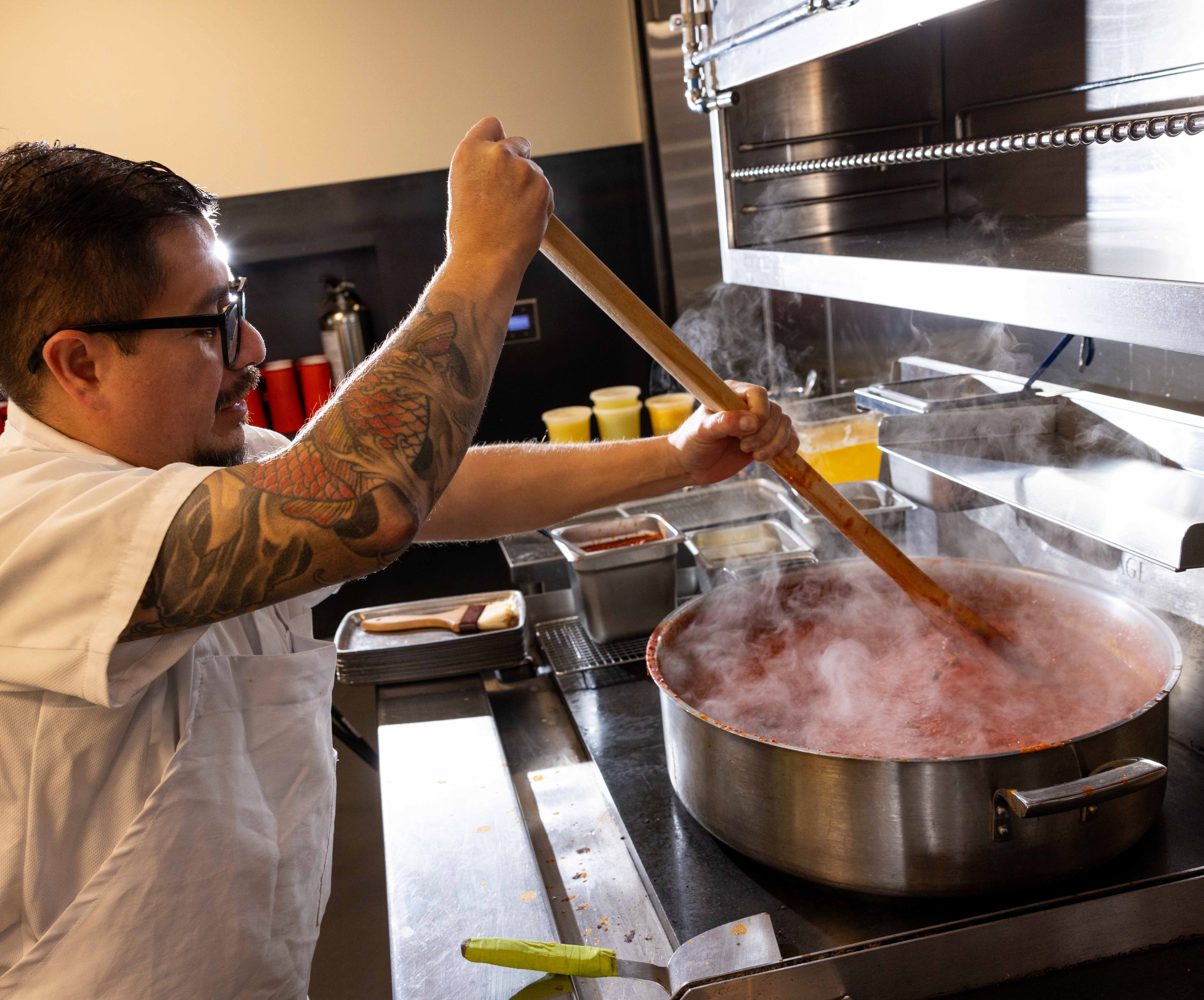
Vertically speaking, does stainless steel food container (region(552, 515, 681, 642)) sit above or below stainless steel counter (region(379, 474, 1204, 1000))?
above

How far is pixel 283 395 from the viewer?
3699 mm

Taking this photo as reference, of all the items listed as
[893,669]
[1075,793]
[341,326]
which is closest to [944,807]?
[1075,793]

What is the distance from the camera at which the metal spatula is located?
976 mm

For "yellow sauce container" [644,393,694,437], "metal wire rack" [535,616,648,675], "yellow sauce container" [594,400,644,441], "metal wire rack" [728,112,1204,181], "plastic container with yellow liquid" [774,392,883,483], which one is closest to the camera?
"metal wire rack" [728,112,1204,181]

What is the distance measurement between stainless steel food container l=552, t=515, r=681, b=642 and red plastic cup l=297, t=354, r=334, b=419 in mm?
2099

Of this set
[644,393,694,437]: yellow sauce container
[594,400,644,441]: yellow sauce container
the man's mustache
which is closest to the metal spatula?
the man's mustache

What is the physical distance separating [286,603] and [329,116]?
2.84m

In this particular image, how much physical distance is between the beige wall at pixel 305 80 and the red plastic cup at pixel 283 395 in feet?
2.21

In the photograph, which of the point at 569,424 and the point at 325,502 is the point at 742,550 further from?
the point at 569,424

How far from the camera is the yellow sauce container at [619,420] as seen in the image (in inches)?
142

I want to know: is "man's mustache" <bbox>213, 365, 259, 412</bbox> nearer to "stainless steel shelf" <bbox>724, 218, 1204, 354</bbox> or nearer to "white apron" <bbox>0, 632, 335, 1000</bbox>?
"white apron" <bbox>0, 632, 335, 1000</bbox>

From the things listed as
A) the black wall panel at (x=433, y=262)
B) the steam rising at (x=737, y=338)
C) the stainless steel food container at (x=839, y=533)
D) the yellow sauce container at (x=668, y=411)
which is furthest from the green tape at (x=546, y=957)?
the black wall panel at (x=433, y=262)

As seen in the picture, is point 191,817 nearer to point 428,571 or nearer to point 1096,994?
point 1096,994

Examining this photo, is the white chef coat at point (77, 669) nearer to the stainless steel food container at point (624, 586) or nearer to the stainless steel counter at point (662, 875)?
the stainless steel counter at point (662, 875)
